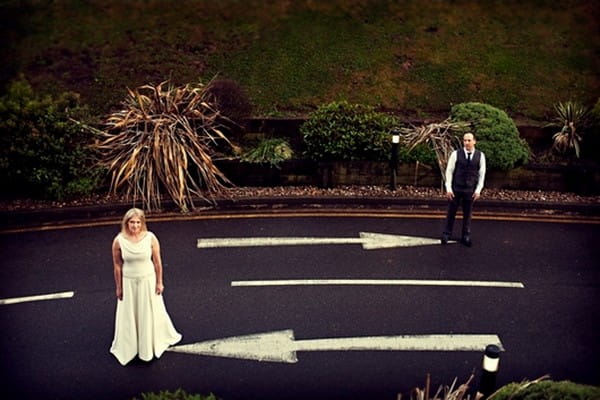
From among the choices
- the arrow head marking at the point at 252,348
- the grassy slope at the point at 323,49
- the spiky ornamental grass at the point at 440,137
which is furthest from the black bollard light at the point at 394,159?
the arrow head marking at the point at 252,348

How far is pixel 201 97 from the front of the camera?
12.8 meters

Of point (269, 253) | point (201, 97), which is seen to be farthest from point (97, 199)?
point (269, 253)

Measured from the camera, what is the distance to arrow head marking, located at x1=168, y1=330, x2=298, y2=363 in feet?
26.9

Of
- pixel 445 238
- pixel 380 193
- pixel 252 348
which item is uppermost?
pixel 380 193

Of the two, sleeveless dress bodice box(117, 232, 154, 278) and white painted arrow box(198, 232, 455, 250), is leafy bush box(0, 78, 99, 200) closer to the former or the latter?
white painted arrow box(198, 232, 455, 250)

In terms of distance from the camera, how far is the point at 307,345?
332 inches

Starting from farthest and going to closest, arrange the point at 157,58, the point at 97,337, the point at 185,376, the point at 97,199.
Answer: the point at 157,58 < the point at 97,199 < the point at 97,337 < the point at 185,376

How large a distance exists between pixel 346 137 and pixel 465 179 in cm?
292

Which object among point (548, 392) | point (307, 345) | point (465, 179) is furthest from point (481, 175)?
point (548, 392)

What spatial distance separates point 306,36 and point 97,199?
8106 mm

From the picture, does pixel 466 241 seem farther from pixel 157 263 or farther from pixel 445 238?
pixel 157 263

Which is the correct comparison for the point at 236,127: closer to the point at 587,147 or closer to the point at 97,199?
the point at 97,199

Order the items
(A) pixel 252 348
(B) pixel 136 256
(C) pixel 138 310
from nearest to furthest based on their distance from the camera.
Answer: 1. (B) pixel 136 256
2. (C) pixel 138 310
3. (A) pixel 252 348

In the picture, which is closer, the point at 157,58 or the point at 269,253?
the point at 269,253
